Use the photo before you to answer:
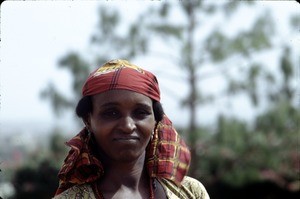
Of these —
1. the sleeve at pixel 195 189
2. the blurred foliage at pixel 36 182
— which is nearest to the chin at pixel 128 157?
the sleeve at pixel 195 189

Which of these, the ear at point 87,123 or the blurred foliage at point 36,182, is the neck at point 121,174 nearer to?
the ear at point 87,123

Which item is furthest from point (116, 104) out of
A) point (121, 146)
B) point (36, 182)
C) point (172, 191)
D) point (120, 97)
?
point (36, 182)

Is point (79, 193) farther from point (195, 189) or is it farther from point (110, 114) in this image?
point (195, 189)

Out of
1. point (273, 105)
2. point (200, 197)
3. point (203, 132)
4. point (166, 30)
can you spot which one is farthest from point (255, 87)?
point (200, 197)

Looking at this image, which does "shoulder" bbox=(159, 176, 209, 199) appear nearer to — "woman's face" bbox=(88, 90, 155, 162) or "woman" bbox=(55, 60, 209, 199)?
"woman" bbox=(55, 60, 209, 199)

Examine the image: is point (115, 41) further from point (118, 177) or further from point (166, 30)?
point (118, 177)

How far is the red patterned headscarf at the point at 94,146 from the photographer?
223 cm

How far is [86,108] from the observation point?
2305mm

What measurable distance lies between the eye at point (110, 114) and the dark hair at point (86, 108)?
12cm

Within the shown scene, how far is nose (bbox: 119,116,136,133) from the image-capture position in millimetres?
2154

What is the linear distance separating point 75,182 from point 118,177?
0.55 feet

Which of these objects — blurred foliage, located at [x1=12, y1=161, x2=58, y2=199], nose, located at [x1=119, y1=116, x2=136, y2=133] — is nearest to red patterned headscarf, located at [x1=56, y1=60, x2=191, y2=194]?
nose, located at [x1=119, y1=116, x2=136, y2=133]

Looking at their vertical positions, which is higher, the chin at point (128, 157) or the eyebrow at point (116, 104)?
the eyebrow at point (116, 104)

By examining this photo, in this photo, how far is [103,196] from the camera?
224 centimetres
